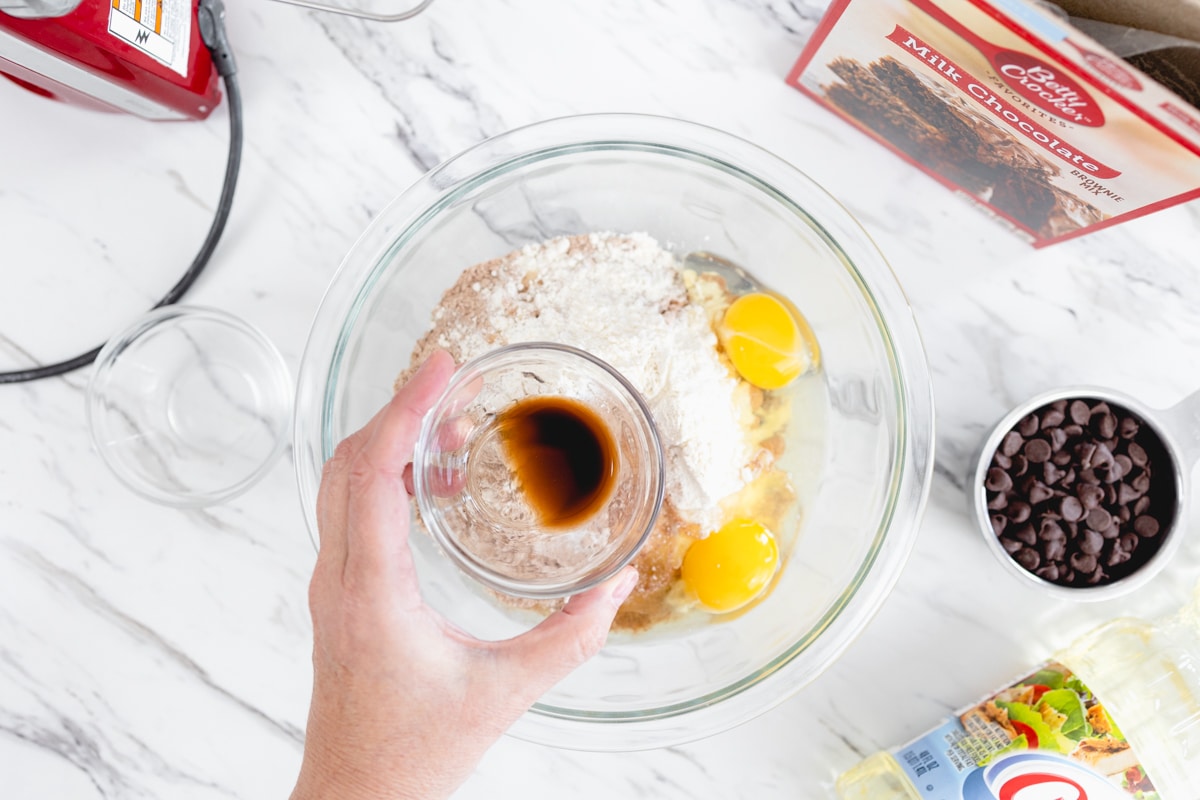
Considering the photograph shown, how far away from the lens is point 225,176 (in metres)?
1.14

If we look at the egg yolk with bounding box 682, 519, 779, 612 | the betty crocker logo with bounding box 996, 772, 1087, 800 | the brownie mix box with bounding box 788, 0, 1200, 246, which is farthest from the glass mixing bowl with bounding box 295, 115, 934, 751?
the betty crocker logo with bounding box 996, 772, 1087, 800

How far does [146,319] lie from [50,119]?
13.0 inches

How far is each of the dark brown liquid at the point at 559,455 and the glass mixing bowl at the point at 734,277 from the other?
17cm

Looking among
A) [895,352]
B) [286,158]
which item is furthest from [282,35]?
[895,352]

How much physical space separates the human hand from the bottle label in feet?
1.70

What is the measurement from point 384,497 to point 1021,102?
2.60ft

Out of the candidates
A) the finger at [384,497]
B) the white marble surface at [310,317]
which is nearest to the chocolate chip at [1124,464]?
the white marble surface at [310,317]

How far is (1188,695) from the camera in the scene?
1.02m

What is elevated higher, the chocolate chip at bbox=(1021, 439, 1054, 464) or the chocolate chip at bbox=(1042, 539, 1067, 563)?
the chocolate chip at bbox=(1021, 439, 1054, 464)

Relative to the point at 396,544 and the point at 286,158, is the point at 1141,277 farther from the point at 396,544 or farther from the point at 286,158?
the point at 286,158

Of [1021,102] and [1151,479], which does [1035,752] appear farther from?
[1021,102]

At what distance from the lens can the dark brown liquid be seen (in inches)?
39.6

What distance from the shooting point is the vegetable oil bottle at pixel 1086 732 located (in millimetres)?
979

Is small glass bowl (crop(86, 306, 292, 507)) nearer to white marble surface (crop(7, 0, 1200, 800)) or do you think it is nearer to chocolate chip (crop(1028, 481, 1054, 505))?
white marble surface (crop(7, 0, 1200, 800))
